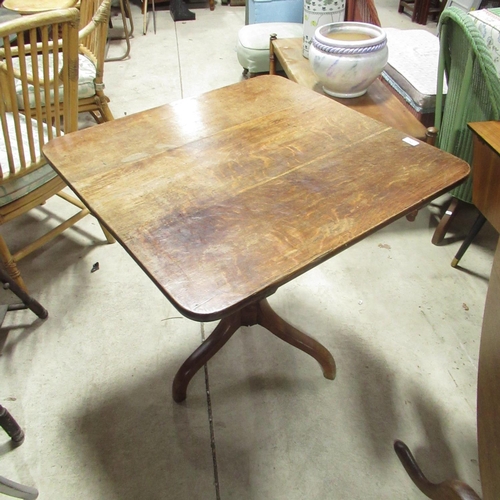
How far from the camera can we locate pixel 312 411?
121 cm

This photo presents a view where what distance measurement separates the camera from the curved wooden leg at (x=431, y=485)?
0.85 meters

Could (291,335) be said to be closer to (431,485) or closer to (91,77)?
(431,485)

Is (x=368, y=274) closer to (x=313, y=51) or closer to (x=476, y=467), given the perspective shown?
(x=476, y=467)

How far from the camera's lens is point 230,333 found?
1.24m

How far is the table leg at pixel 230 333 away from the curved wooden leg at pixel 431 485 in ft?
1.00

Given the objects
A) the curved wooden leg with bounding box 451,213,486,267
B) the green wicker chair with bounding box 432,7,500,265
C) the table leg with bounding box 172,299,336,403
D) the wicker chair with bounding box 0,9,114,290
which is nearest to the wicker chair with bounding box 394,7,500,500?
the green wicker chair with bounding box 432,7,500,265

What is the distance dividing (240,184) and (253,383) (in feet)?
2.38

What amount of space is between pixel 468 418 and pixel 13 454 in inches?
51.8

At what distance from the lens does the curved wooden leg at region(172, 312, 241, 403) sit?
1.20 m

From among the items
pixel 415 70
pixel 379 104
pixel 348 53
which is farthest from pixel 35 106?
pixel 415 70

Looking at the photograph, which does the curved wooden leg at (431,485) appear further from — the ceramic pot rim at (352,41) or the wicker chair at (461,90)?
the ceramic pot rim at (352,41)

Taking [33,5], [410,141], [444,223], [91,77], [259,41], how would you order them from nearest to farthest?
[410,141], [444,223], [91,77], [33,5], [259,41]

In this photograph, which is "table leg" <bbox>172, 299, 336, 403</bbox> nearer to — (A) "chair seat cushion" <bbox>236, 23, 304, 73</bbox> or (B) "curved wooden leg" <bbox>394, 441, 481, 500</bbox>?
(B) "curved wooden leg" <bbox>394, 441, 481, 500</bbox>

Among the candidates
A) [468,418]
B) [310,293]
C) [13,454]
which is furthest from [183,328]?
[468,418]
